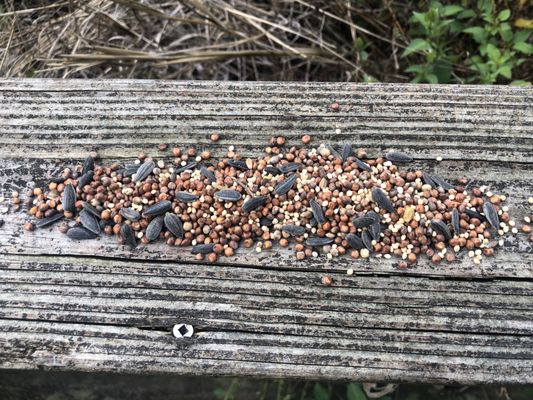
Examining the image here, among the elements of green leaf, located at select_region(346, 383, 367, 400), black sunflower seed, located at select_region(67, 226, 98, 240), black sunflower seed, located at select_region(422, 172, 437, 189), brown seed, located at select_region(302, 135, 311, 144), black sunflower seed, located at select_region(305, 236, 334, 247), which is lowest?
green leaf, located at select_region(346, 383, 367, 400)

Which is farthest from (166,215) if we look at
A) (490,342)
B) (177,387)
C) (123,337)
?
(177,387)

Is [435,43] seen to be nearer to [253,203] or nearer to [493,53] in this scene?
[493,53]

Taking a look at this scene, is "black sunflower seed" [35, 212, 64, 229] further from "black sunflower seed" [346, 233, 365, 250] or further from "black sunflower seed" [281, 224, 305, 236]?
"black sunflower seed" [346, 233, 365, 250]

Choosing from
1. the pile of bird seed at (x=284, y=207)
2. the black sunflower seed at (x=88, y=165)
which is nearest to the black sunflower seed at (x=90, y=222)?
the pile of bird seed at (x=284, y=207)

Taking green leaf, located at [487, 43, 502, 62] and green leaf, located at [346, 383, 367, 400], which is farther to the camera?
green leaf, located at [487, 43, 502, 62]

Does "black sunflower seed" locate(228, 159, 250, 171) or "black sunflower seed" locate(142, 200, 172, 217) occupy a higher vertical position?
"black sunflower seed" locate(228, 159, 250, 171)

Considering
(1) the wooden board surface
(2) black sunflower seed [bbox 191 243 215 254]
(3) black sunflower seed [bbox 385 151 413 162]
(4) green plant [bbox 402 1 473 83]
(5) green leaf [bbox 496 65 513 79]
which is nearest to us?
(1) the wooden board surface

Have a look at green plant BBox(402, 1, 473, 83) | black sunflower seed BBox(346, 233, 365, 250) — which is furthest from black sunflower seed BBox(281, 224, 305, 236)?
green plant BBox(402, 1, 473, 83)

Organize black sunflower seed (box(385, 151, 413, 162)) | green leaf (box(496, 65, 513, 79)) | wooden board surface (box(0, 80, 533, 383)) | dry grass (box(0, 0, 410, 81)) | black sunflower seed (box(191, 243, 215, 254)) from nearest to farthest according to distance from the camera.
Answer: wooden board surface (box(0, 80, 533, 383)) < black sunflower seed (box(191, 243, 215, 254)) < black sunflower seed (box(385, 151, 413, 162)) < green leaf (box(496, 65, 513, 79)) < dry grass (box(0, 0, 410, 81))
